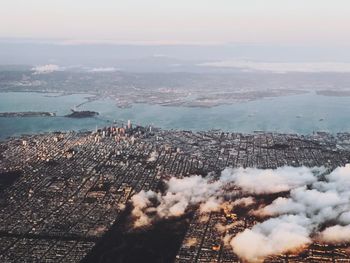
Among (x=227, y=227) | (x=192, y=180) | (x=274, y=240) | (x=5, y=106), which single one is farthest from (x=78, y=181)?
(x=5, y=106)

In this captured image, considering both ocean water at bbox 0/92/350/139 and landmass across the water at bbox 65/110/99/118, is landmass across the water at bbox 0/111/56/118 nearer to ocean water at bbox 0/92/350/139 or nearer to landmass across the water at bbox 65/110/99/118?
ocean water at bbox 0/92/350/139

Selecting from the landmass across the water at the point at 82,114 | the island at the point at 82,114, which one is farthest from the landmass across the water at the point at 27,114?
the island at the point at 82,114

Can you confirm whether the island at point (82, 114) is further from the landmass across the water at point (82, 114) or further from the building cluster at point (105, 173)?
the building cluster at point (105, 173)

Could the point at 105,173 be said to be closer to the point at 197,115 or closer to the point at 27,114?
the point at 27,114

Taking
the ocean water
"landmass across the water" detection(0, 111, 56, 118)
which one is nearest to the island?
the ocean water

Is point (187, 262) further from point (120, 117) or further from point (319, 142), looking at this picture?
point (120, 117)

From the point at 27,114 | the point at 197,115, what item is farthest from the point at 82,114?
the point at 197,115
